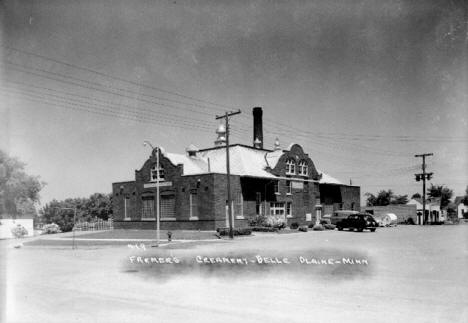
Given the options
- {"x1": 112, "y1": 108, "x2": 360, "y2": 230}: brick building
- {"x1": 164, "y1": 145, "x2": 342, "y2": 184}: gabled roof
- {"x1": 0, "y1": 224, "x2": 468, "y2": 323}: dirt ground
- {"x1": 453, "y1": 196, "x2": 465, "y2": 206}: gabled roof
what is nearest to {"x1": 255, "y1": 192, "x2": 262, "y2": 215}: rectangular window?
{"x1": 112, "y1": 108, "x2": 360, "y2": 230}: brick building

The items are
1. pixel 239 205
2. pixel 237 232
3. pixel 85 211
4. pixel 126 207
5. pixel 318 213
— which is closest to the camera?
pixel 237 232

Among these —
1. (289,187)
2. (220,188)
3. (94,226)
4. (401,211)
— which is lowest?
(401,211)

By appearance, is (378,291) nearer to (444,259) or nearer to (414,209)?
(444,259)

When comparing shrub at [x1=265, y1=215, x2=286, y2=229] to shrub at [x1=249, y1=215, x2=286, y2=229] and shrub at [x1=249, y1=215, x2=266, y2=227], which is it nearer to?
shrub at [x1=249, y1=215, x2=286, y2=229]

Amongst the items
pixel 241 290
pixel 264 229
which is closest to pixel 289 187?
pixel 264 229

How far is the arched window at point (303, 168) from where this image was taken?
5012 centimetres

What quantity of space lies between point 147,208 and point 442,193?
101 meters

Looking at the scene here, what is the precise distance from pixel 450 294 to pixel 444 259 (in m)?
7.50

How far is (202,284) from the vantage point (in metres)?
12.3

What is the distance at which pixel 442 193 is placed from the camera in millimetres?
120812

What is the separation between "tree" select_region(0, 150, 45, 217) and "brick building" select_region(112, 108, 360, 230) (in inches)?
597

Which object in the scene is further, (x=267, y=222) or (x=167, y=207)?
(x=167, y=207)

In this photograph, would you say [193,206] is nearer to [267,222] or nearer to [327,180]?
[267,222]

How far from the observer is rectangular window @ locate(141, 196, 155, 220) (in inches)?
1709
